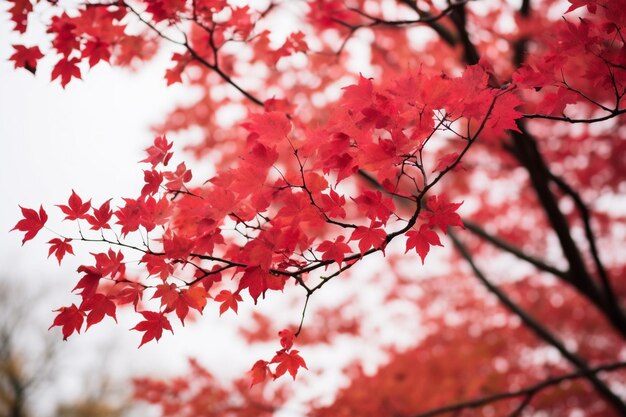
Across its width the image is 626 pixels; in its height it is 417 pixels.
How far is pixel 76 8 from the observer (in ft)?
9.02

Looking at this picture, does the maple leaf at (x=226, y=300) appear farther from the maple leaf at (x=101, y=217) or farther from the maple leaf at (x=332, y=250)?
the maple leaf at (x=101, y=217)

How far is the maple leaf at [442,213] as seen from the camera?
204 centimetres

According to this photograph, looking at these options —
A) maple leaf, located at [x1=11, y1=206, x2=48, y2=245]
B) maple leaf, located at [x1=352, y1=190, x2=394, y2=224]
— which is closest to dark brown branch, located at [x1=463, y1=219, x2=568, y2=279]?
maple leaf, located at [x1=352, y1=190, x2=394, y2=224]

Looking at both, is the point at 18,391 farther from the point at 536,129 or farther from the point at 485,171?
the point at 536,129

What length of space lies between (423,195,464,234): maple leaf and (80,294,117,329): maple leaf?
4.33 feet

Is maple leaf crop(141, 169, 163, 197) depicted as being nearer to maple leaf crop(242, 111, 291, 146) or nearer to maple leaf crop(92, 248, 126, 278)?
maple leaf crop(92, 248, 126, 278)

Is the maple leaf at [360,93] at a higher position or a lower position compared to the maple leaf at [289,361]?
higher

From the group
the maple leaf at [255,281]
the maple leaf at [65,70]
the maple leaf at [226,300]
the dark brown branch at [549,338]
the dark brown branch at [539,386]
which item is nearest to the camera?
the maple leaf at [255,281]

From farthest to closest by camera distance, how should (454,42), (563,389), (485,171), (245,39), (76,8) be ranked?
(485,171) < (563,389) < (454,42) < (245,39) < (76,8)

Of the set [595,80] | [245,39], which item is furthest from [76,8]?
[595,80]

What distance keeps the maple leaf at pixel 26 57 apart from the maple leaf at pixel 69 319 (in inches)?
58.2

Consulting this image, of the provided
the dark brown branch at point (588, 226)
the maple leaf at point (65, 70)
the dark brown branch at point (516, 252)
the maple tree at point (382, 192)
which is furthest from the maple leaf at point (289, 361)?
the dark brown branch at point (588, 226)

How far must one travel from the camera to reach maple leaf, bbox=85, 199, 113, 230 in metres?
2.08

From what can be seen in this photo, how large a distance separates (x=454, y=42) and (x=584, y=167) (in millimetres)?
4414
